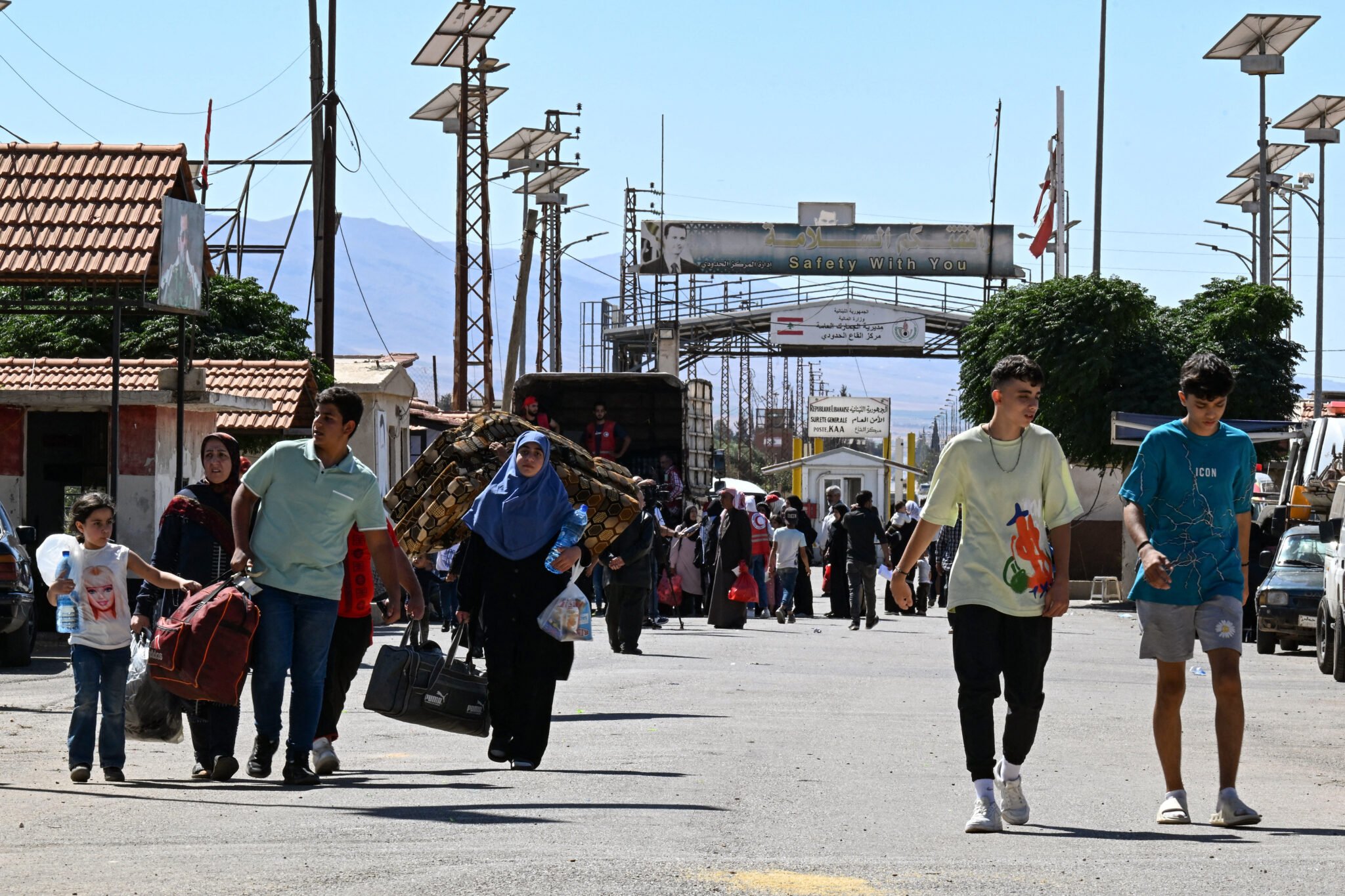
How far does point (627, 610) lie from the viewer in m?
18.5

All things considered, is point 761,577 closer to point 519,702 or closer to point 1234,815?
point 519,702

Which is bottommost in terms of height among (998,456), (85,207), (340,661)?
(340,661)

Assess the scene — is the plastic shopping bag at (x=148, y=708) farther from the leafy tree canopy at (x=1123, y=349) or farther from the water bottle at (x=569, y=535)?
the leafy tree canopy at (x=1123, y=349)

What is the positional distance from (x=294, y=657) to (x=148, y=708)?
0.78 m

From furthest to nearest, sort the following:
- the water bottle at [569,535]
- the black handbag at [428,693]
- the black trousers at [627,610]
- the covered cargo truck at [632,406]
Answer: the covered cargo truck at [632,406], the black trousers at [627,610], the water bottle at [569,535], the black handbag at [428,693]

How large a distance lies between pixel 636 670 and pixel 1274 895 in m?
10.7

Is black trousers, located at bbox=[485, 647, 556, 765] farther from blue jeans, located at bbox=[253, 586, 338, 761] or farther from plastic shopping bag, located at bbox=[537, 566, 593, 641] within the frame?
blue jeans, located at bbox=[253, 586, 338, 761]

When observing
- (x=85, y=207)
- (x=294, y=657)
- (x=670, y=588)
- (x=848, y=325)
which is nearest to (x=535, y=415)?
(x=670, y=588)

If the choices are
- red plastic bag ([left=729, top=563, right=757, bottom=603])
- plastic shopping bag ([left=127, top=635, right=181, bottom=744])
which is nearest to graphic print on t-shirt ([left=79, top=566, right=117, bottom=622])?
plastic shopping bag ([left=127, top=635, right=181, bottom=744])

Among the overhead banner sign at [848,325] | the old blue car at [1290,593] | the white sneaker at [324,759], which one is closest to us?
the white sneaker at [324,759]

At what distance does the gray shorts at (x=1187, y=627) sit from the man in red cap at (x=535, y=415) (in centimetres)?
1857

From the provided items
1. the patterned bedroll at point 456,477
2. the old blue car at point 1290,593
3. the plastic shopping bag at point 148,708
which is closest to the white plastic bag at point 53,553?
the plastic shopping bag at point 148,708

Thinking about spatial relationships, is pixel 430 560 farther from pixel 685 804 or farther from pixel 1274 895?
pixel 1274 895

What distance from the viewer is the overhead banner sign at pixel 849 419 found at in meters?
71.1
